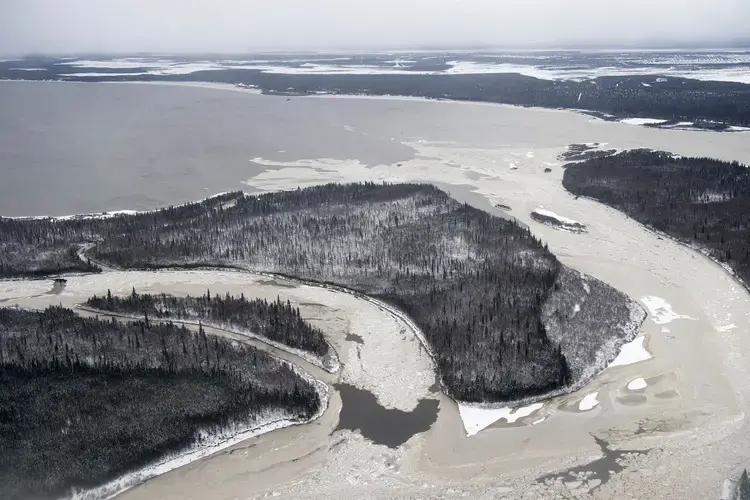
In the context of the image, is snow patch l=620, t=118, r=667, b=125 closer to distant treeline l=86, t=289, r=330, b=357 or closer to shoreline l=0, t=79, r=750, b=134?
shoreline l=0, t=79, r=750, b=134

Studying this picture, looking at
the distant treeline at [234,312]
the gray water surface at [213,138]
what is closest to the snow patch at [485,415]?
the distant treeline at [234,312]

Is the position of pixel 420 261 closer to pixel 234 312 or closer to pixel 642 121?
pixel 234 312

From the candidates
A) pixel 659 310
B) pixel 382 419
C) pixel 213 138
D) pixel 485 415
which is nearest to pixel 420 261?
pixel 659 310

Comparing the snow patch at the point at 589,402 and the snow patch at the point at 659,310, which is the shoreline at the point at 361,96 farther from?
the snow patch at the point at 589,402

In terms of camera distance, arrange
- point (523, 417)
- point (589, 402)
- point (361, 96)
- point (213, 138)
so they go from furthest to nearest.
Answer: point (361, 96) < point (213, 138) < point (589, 402) < point (523, 417)

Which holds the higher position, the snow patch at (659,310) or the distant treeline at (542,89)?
the distant treeline at (542,89)

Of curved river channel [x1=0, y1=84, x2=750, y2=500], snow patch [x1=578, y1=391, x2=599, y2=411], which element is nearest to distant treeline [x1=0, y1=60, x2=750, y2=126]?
curved river channel [x1=0, y1=84, x2=750, y2=500]
